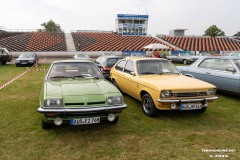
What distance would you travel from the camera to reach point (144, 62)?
6.43 metres

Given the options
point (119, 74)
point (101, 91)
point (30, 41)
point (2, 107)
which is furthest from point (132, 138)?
point (30, 41)

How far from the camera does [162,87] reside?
4.90 m

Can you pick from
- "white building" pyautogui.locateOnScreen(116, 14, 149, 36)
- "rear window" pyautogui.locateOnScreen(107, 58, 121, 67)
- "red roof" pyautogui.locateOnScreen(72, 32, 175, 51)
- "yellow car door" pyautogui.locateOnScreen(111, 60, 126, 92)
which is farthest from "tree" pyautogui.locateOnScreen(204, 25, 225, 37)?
"yellow car door" pyautogui.locateOnScreen(111, 60, 126, 92)

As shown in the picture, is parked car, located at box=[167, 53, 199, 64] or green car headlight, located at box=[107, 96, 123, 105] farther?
parked car, located at box=[167, 53, 199, 64]

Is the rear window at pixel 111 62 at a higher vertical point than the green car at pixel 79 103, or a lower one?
higher

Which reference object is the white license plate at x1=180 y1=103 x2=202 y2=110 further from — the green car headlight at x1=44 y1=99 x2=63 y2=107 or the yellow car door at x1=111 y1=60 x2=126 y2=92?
the green car headlight at x1=44 y1=99 x2=63 y2=107

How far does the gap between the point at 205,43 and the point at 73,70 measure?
42529mm

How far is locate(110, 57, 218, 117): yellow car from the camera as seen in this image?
4926mm

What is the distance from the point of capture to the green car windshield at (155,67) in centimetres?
622

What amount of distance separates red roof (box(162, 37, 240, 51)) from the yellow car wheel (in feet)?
117

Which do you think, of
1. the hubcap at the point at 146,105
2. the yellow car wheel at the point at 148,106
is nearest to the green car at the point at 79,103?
the yellow car wheel at the point at 148,106

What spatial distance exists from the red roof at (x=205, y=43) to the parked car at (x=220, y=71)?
32208mm

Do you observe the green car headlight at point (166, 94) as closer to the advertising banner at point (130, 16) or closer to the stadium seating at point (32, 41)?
the stadium seating at point (32, 41)

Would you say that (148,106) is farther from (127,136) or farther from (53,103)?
(53,103)
